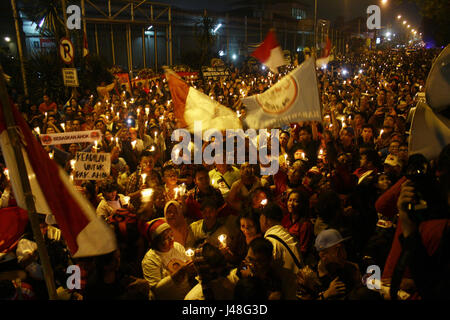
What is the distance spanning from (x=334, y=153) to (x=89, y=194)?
362 cm

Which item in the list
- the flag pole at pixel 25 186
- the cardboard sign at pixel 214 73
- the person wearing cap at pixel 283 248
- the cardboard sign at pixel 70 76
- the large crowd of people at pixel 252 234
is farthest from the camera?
the cardboard sign at pixel 214 73

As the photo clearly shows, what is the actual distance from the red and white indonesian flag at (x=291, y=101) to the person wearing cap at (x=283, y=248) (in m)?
1.74

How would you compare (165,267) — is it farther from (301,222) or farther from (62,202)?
(301,222)

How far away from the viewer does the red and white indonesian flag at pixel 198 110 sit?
6.88m

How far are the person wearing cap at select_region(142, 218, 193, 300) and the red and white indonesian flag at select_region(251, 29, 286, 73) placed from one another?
669 cm

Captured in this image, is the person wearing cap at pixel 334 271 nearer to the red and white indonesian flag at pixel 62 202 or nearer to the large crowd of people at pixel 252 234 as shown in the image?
the large crowd of people at pixel 252 234

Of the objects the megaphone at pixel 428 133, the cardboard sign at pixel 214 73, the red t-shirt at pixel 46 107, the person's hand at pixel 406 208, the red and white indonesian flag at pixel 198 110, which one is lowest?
the person's hand at pixel 406 208

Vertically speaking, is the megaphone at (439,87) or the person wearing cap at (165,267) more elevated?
the megaphone at (439,87)

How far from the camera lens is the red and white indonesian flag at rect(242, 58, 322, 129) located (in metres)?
4.97

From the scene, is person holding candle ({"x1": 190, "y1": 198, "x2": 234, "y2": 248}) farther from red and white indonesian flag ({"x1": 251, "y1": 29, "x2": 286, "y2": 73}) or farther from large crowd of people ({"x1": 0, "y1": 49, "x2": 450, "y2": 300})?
red and white indonesian flag ({"x1": 251, "y1": 29, "x2": 286, "y2": 73})


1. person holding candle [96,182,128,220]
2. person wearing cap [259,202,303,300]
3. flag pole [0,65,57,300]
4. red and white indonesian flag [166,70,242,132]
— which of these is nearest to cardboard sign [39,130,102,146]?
person holding candle [96,182,128,220]

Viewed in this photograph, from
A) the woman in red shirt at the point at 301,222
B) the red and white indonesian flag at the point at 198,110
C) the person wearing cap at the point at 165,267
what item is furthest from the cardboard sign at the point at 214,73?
the person wearing cap at the point at 165,267

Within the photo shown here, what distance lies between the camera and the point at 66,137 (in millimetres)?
5238

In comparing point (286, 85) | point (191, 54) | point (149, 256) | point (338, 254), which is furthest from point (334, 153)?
point (191, 54)
